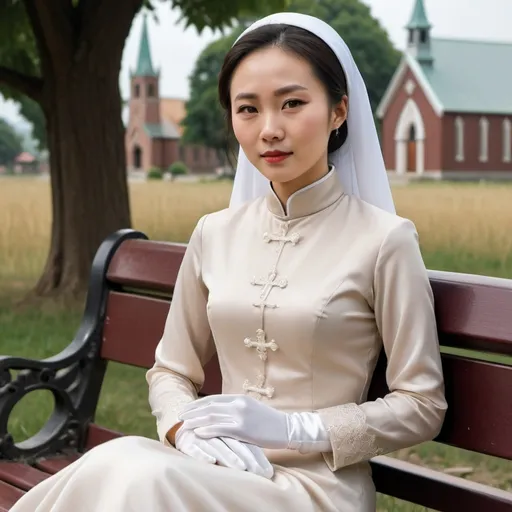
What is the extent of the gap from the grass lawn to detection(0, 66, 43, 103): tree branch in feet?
5.74

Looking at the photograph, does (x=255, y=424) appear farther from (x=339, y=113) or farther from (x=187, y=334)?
(x=339, y=113)

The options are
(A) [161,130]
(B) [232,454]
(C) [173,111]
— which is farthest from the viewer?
(C) [173,111]

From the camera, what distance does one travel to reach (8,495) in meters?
3.01

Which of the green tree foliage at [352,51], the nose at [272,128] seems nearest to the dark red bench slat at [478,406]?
the nose at [272,128]

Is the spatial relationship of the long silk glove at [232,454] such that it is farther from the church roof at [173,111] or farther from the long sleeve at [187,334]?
the church roof at [173,111]

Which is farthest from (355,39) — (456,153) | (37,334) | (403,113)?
(37,334)

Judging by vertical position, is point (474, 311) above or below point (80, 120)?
below

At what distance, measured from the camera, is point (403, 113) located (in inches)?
1510

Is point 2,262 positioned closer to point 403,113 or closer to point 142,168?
point 403,113

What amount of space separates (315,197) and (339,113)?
0.20m

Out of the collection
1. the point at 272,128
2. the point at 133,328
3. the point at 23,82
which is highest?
the point at 23,82

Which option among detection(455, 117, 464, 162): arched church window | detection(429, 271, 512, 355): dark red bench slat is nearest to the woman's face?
detection(429, 271, 512, 355): dark red bench slat

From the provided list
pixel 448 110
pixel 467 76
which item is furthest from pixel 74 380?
pixel 448 110

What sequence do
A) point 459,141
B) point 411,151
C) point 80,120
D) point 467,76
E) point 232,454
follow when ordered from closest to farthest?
point 232,454, point 80,120, point 467,76, point 459,141, point 411,151
